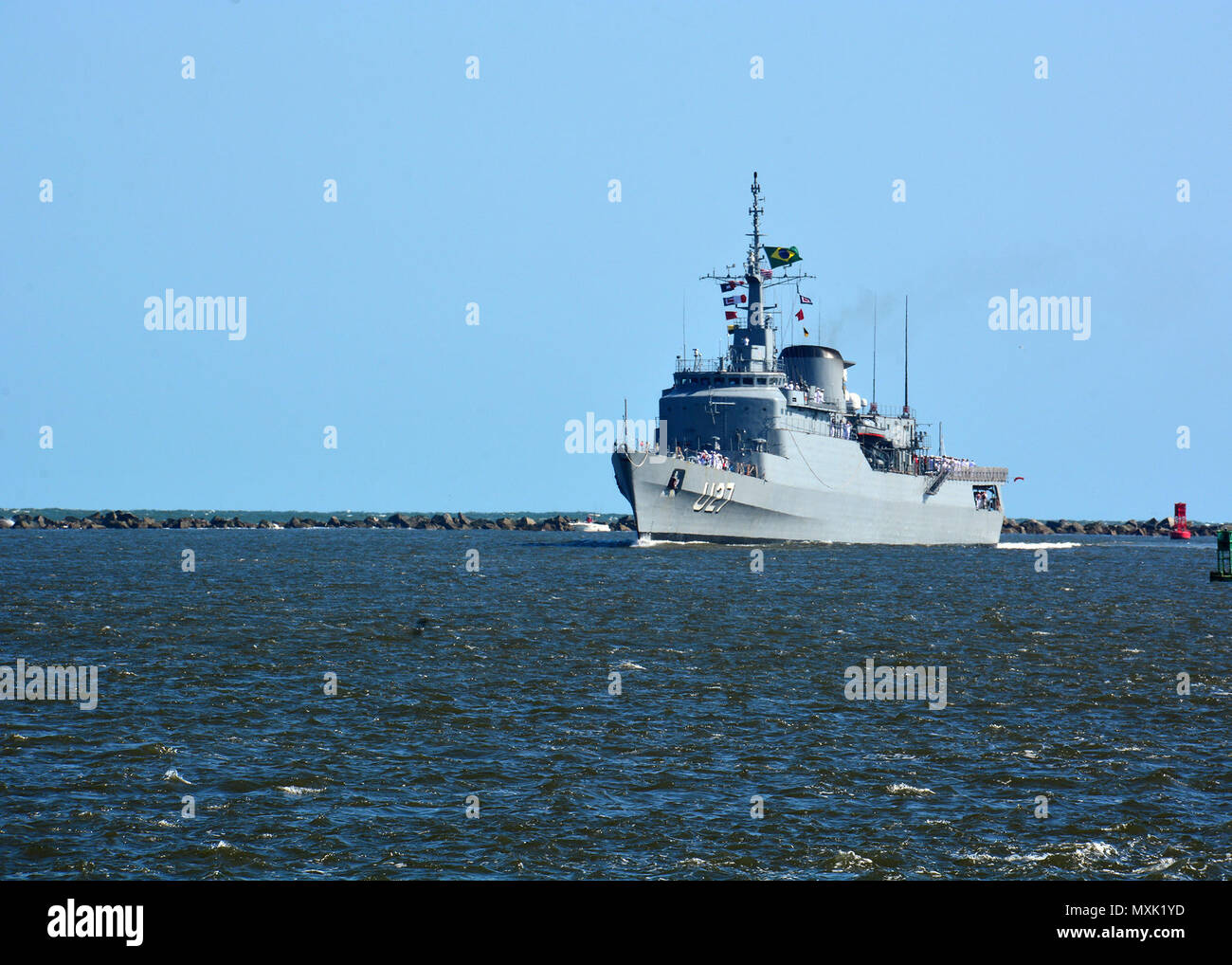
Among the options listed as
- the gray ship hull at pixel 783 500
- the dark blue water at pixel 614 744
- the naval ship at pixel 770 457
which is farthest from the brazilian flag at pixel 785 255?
the dark blue water at pixel 614 744

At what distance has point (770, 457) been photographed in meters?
63.1

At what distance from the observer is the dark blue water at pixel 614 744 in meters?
11.8

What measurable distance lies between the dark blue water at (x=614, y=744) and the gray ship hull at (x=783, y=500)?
24.2m

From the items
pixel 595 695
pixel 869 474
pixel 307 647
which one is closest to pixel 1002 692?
pixel 595 695

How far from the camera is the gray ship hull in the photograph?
60.0 m

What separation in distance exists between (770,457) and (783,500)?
100 inches

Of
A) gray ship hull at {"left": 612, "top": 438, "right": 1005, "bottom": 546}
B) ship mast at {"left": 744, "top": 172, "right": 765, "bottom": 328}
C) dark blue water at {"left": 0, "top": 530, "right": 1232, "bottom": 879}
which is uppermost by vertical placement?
ship mast at {"left": 744, "top": 172, "right": 765, "bottom": 328}

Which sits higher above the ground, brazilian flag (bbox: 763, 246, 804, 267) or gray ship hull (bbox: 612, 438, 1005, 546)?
brazilian flag (bbox: 763, 246, 804, 267)

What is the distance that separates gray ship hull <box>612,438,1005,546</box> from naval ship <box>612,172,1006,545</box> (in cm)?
8

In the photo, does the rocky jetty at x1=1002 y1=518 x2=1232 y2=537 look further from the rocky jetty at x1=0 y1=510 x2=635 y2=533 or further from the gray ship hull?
the gray ship hull

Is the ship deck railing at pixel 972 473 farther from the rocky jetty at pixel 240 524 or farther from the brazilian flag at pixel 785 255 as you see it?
the rocky jetty at pixel 240 524

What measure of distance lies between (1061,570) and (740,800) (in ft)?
163

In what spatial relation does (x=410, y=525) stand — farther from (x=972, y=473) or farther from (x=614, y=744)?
(x=614, y=744)

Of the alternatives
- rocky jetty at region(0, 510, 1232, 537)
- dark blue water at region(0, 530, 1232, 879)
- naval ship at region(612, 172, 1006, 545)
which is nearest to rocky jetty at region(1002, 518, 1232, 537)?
rocky jetty at region(0, 510, 1232, 537)
